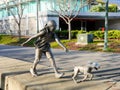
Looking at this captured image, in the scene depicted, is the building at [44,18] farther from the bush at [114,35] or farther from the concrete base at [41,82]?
the concrete base at [41,82]

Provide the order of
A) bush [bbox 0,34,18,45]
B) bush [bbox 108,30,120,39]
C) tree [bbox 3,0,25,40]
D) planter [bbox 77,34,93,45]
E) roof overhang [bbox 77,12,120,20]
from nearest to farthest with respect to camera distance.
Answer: planter [bbox 77,34,93,45], bush [bbox 108,30,120,39], bush [bbox 0,34,18,45], tree [bbox 3,0,25,40], roof overhang [bbox 77,12,120,20]

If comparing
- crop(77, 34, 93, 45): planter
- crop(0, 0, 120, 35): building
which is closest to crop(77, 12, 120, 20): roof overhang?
crop(0, 0, 120, 35): building

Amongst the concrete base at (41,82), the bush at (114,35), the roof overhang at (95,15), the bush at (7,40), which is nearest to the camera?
the concrete base at (41,82)

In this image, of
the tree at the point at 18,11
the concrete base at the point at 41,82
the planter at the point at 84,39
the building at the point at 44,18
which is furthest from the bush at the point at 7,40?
the concrete base at the point at 41,82

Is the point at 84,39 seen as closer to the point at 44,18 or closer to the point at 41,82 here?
the point at 41,82

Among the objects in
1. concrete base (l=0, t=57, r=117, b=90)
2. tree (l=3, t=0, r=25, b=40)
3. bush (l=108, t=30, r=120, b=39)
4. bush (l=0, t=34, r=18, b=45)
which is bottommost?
bush (l=0, t=34, r=18, b=45)

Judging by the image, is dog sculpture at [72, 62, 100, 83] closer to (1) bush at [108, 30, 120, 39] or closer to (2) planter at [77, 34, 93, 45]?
(2) planter at [77, 34, 93, 45]

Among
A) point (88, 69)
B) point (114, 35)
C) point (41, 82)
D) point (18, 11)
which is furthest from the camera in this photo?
point (18, 11)

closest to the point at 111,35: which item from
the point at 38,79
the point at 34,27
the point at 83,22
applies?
the point at 34,27

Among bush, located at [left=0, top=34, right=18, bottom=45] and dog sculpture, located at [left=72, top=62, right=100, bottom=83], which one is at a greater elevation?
dog sculpture, located at [left=72, top=62, right=100, bottom=83]

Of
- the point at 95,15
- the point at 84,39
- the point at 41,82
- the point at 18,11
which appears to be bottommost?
the point at 84,39

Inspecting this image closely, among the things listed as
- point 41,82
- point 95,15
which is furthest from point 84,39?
point 95,15

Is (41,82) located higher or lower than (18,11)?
lower

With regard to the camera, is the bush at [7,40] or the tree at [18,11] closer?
the bush at [7,40]
